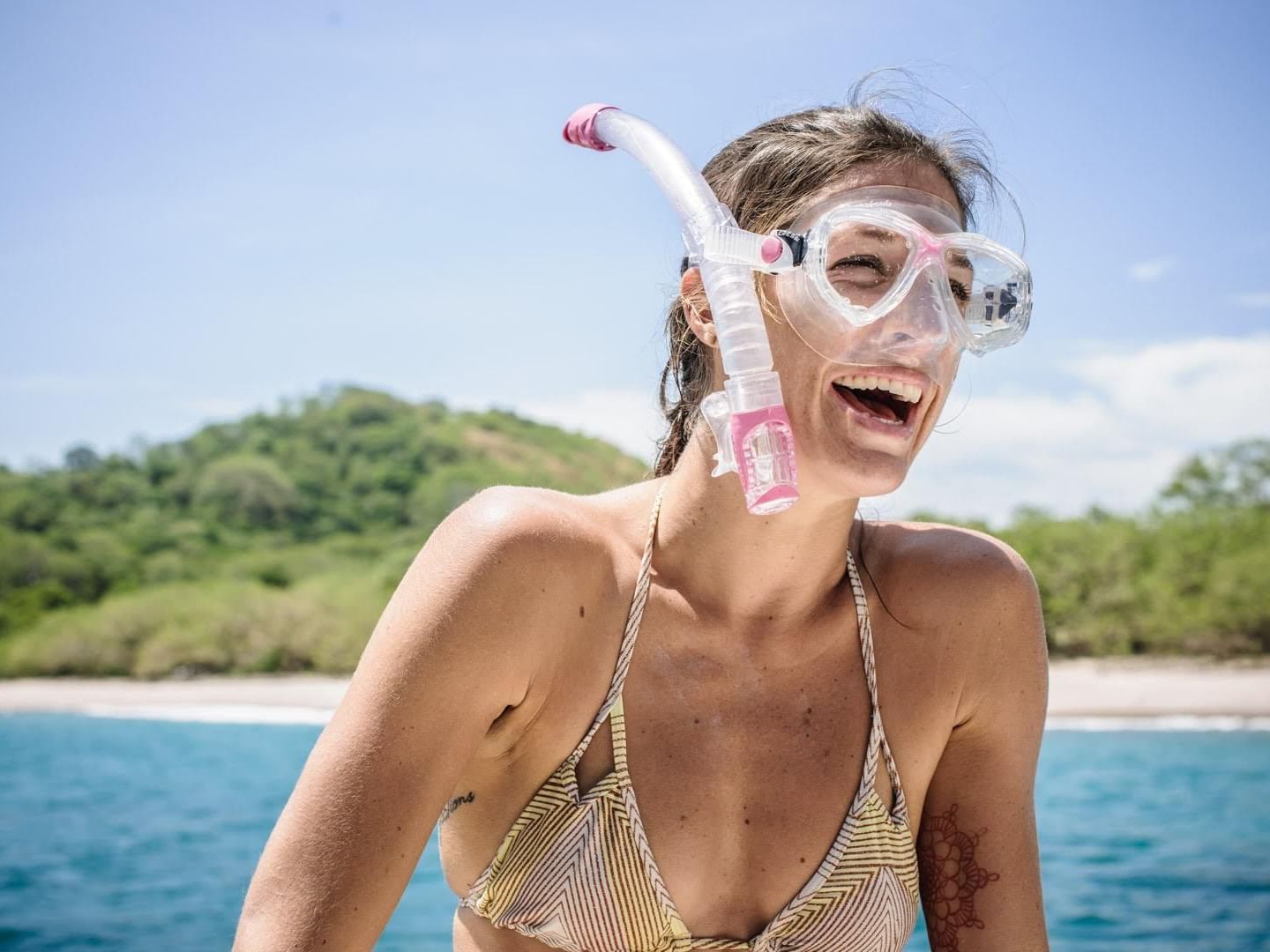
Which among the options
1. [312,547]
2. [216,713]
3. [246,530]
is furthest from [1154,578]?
[246,530]

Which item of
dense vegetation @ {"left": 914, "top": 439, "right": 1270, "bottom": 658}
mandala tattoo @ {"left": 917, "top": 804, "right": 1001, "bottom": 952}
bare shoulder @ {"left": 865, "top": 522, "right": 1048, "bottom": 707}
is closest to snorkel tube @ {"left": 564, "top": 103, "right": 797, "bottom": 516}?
bare shoulder @ {"left": 865, "top": 522, "right": 1048, "bottom": 707}

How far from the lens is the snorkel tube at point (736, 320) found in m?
1.34

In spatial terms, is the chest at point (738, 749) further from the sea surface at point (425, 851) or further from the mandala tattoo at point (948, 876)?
the sea surface at point (425, 851)

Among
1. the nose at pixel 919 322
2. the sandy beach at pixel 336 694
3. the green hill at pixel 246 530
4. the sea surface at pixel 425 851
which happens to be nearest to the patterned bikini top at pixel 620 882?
the nose at pixel 919 322

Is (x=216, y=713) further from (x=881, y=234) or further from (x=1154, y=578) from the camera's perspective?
(x=881, y=234)

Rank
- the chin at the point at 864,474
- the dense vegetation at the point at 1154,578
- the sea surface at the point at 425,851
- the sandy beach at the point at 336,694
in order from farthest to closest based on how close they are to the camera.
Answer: the dense vegetation at the point at 1154,578 < the sandy beach at the point at 336,694 < the sea surface at the point at 425,851 < the chin at the point at 864,474

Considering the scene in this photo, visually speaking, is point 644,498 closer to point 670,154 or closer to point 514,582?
point 514,582

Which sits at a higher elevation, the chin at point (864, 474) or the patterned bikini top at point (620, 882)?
the chin at point (864, 474)

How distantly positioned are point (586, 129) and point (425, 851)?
24.8 feet

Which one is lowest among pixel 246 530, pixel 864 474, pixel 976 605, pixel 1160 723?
pixel 1160 723

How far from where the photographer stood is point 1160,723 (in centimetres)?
2038

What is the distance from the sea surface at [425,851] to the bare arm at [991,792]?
800 cm

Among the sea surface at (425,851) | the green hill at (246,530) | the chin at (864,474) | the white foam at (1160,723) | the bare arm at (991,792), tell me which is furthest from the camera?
the green hill at (246,530)

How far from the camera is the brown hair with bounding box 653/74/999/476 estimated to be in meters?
1.64
